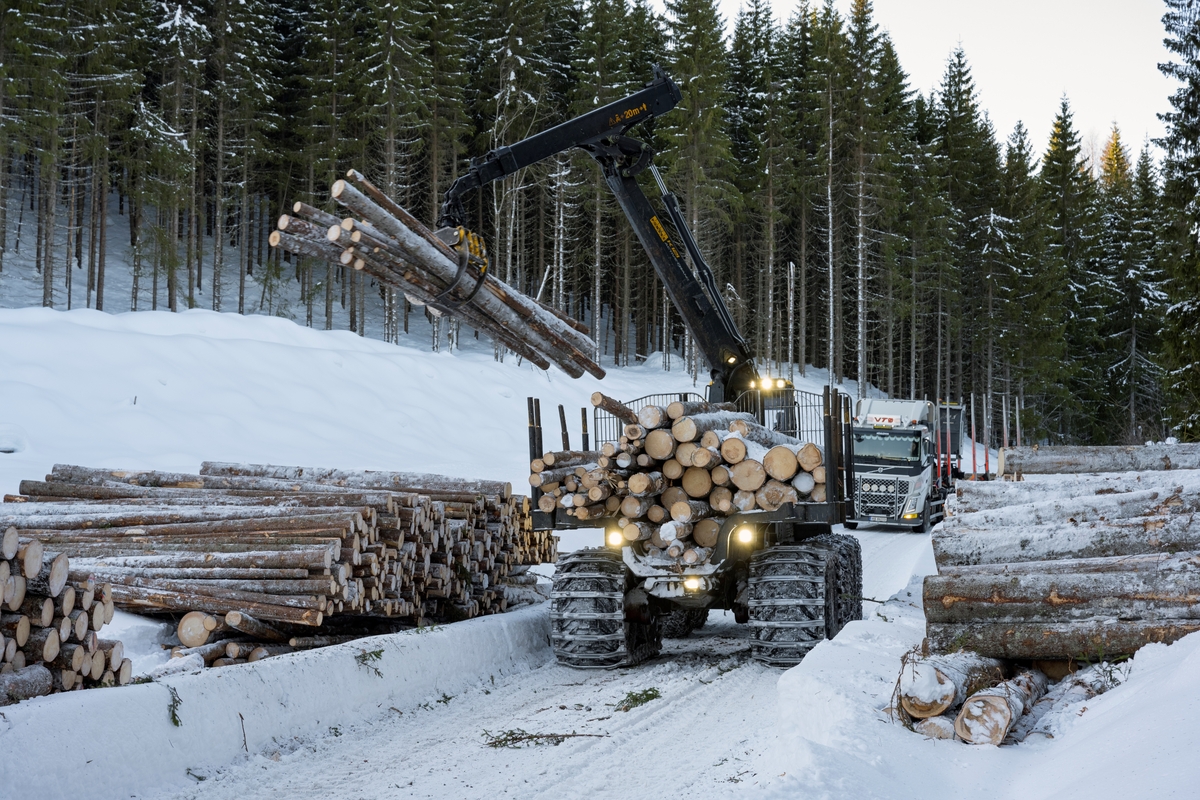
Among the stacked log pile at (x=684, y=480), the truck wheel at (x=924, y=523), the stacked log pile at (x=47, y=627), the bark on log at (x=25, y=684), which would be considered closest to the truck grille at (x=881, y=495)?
the truck wheel at (x=924, y=523)

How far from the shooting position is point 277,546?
757 centimetres

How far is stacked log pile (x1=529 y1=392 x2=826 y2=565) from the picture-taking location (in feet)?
26.7

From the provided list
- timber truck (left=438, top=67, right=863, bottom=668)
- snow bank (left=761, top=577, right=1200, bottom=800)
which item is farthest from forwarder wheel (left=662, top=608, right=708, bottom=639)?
snow bank (left=761, top=577, right=1200, bottom=800)

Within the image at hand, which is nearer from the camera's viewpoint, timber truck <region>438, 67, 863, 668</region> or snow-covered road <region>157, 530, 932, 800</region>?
snow-covered road <region>157, 530, 932, 800</region>

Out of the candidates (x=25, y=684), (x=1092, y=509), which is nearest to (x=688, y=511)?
(x=1092, y=509)

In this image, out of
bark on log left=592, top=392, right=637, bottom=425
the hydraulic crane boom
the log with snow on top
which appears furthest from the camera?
the hydraulic crane boom

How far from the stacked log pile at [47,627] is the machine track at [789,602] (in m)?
5.05

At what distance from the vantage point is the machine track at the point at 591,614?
27.7 feet

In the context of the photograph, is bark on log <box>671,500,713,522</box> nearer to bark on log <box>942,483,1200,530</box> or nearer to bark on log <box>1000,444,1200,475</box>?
bark on log <box>942,483,1200,530</box>

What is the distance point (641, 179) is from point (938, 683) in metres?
36.7

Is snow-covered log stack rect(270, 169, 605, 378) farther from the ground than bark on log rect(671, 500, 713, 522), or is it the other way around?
snow-covered log stack rect(270, 169, 605, 378)

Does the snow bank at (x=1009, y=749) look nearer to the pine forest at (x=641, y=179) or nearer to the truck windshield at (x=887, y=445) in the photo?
the truck windshield at (x=887, y=445)

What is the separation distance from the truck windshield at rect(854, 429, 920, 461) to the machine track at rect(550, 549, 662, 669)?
13512mm

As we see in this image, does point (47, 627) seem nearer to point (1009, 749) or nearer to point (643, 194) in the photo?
point (1009, 749)
